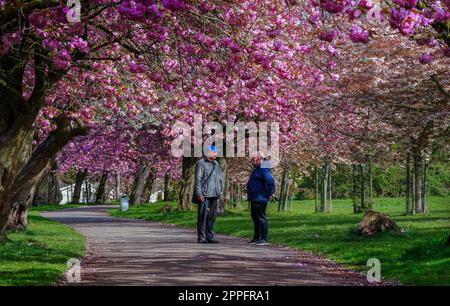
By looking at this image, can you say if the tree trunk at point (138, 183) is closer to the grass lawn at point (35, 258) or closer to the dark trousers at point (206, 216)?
the grass lawn at point (35, 258)

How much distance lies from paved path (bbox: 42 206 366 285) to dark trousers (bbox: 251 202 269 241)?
0.57 m

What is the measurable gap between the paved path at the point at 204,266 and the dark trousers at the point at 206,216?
1.46ft

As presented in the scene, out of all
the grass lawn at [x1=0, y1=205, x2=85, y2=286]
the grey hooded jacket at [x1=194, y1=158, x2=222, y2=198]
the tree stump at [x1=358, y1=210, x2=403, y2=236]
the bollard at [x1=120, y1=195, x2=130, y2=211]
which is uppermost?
the grey hooded jacket at [x1=194, y1=158, x2=222, y2=198]

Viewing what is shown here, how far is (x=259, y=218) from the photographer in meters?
18.5

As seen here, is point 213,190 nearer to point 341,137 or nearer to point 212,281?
point 212,281

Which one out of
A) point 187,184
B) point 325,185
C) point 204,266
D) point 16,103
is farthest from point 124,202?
point 204,266

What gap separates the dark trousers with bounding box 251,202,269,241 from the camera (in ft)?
60.2

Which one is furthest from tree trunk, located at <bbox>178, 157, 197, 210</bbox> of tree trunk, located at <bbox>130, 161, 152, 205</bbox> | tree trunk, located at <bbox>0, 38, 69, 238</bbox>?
tree trunk, located at <bbox>0, 38, 69, 238</bbox>

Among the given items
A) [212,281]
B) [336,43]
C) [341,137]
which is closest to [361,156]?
[341,137]

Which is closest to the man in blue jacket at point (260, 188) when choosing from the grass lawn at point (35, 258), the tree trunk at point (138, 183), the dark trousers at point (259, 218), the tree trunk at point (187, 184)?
the dark trousers at point (259, 218)

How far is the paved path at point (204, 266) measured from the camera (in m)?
11.5

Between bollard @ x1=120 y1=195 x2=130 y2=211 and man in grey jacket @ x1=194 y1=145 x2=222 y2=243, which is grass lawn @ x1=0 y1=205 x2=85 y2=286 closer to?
man in grey jacket @ x1=194 y1=145 x2=222 y2=243

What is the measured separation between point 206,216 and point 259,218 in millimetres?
1290
